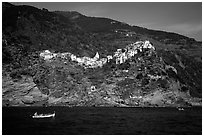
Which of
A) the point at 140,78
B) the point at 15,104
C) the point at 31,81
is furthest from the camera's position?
the point at 140,78

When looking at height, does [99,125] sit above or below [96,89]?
above

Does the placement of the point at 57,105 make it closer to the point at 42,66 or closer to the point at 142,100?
the point at 42,66

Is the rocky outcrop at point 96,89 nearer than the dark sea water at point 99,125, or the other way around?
the dark sea water at point 99,125

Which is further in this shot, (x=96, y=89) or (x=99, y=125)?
(x=96, y=89)

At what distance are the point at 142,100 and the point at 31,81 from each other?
71527 mm

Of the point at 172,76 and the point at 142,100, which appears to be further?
the point at 172,76

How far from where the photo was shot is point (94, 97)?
591ft

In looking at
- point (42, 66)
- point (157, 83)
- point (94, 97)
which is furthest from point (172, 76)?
point (42, 66)

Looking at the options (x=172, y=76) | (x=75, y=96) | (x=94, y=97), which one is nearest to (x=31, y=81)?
(x=75, y=96)

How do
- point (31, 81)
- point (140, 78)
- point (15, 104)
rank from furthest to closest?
point (140, 78) < point (31, 81) < point (15, 104)

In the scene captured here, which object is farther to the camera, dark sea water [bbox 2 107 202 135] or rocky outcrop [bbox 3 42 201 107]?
rocky outcrop [bbox 3 42 201 107]

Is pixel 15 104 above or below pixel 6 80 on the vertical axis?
below

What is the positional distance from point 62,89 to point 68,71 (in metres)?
21.3

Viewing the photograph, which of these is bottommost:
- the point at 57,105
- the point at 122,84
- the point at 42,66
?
the point at 57,105
